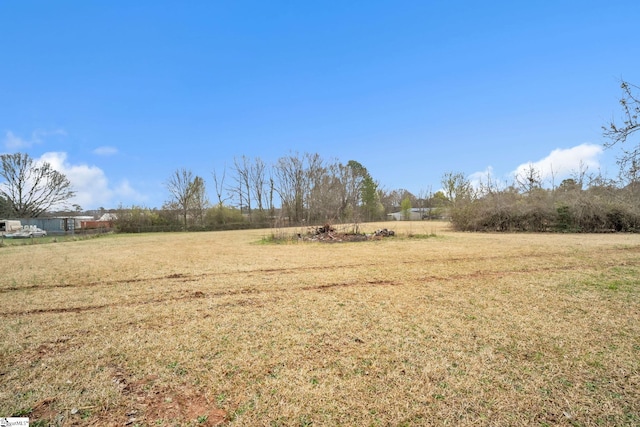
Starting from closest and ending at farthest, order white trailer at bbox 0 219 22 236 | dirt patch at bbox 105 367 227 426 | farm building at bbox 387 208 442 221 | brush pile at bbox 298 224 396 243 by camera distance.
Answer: dirt patch at bbox 105 367 227 426, brush pile at bbox 298 224 396 243, white trailer at bbox 0 219 22 236, farm building at bbox 387 208 442 221

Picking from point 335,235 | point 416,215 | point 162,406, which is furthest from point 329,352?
point 416,215

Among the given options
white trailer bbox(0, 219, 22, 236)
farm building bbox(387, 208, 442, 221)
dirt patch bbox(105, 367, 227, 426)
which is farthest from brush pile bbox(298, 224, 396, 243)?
farm building bbox(387, 208, 442, 221)

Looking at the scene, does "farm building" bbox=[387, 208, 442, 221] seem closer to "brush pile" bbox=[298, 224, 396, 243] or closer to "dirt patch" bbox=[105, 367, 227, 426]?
"brush pile" bbox=[298, 224, 396, 243]

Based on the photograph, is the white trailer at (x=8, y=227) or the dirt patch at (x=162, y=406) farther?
the white trailer at (x=8, y=227)

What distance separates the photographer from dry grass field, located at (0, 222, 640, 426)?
1903mm

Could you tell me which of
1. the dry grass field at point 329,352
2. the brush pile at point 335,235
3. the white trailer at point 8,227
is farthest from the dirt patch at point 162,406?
the white trailer at point 8,227

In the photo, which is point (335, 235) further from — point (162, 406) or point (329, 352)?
point (162, 406)

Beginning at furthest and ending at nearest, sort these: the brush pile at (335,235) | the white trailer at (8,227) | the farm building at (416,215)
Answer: the farm building at (416,215)
the white trailer at (8,227)
the brush pile at (335,235)

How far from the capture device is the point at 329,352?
2.71m

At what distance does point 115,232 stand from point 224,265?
937 inches

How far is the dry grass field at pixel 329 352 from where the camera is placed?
6.24 feet

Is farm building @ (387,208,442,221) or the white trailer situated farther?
farm building @ (387,208,442,221)

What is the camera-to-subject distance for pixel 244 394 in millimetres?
2088

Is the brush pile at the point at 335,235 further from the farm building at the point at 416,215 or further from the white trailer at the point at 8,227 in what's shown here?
the farm building at the point at 416,215
